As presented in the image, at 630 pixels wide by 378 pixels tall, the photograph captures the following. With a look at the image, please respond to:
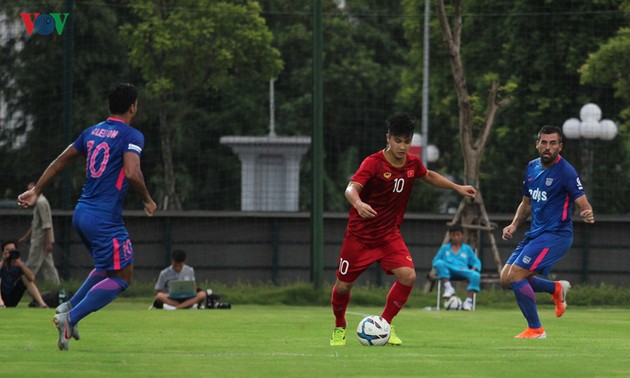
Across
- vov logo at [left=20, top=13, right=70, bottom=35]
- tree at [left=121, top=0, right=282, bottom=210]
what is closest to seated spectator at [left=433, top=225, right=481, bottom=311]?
tree at [left=121, top=0, right=282, bottom=210]

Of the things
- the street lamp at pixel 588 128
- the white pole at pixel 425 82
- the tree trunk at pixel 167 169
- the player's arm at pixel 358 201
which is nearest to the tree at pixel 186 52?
the tree trunk at pixel 167 169

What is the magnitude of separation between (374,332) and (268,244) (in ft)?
51.5

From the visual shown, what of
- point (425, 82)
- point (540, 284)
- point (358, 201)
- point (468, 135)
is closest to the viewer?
point (358, 201)

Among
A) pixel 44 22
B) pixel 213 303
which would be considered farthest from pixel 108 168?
pixel 44 22

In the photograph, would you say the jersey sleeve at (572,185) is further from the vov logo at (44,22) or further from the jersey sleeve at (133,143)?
the vov logo at (44,22)

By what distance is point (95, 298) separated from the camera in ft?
37.2

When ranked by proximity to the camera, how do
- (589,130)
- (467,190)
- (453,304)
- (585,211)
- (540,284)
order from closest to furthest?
(467,190), (585,211), (540,284), (453,304), (589,130)

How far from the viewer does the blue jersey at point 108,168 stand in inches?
448

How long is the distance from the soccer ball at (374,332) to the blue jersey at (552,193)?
110 inches

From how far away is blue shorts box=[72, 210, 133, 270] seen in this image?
1134 cm

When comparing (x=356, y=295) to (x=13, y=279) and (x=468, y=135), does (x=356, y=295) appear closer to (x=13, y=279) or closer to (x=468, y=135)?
(x=468, y=135)

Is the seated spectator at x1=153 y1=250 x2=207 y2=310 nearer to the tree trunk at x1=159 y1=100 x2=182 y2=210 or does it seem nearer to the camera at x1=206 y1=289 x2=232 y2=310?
the camera at x1=206 y1=289 x2=232 y2=310

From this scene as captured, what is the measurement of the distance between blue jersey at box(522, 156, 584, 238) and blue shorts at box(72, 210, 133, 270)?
192 inches

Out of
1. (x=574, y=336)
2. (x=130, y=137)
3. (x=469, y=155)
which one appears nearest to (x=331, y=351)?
(x=130, y=137)
